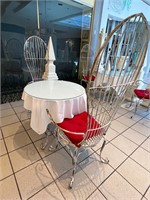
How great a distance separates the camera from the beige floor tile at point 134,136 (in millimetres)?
1807

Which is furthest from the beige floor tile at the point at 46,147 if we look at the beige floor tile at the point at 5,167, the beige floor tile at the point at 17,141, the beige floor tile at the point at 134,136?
the beige floor tile at the point at 134,136

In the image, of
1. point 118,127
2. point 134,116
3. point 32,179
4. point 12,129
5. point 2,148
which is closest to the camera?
point 32,179

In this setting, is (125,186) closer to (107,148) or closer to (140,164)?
(140,164)

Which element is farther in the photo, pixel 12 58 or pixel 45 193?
pixel 12 58

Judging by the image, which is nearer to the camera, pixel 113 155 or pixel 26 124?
pixel 113 155

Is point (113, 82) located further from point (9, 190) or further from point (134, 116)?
point (134, 116)

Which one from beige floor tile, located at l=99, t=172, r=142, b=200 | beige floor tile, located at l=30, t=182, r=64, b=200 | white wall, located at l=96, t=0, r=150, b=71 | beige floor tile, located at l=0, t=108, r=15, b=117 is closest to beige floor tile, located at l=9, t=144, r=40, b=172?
beige floor tile, located at l=30, t=182, r=64, b=200

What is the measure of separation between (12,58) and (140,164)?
298cm

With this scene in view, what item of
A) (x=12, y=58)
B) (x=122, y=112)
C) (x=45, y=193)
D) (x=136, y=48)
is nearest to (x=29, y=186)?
(x=45, y=193)

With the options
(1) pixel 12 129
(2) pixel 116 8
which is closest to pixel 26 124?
(1) pixel 12 129

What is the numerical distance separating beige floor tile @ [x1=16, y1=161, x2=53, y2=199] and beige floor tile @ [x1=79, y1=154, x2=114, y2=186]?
0.38m

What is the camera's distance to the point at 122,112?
8.41ft

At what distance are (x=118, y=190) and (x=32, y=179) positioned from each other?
793 mm

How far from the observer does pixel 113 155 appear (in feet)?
4.99
